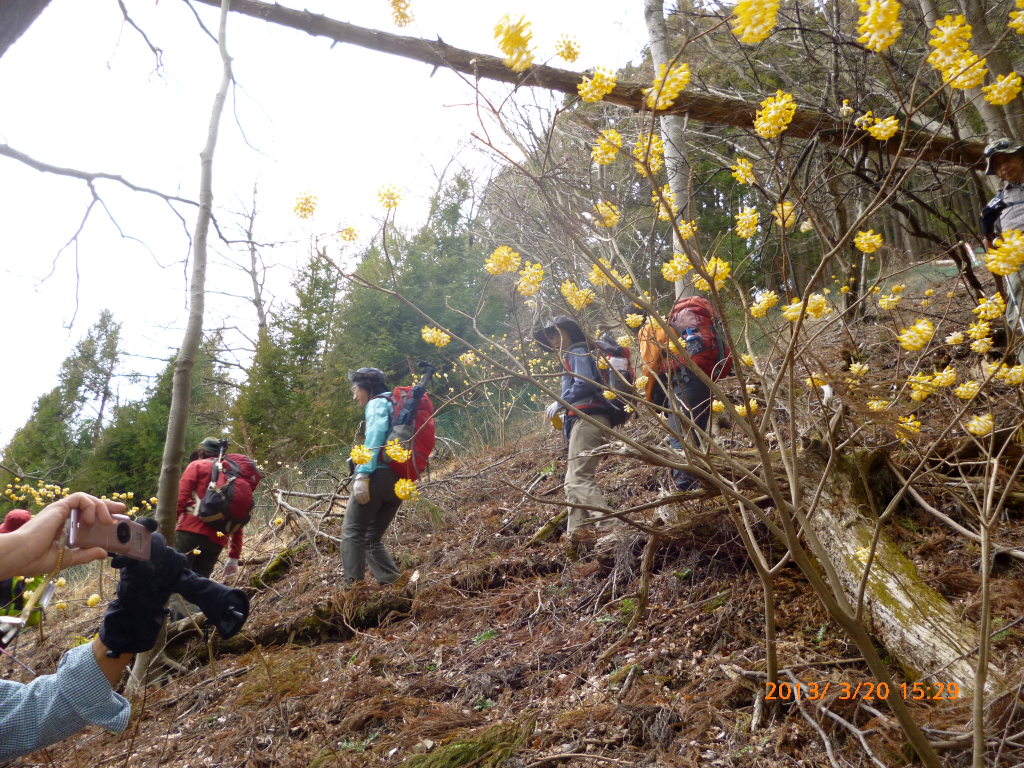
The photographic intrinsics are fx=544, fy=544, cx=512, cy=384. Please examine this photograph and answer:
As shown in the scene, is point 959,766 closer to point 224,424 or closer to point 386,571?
point 386,571

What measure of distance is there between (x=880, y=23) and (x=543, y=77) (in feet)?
9.49

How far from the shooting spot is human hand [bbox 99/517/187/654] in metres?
1.45

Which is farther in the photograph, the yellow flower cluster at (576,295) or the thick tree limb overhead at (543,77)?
the thick tree limb overhead at (543,77)

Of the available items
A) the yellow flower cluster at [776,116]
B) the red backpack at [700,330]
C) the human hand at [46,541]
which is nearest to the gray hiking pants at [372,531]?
the red backpack at [700,330]

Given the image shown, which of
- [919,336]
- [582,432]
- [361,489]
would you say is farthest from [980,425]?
[361,489]

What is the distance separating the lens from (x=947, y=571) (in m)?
2.56

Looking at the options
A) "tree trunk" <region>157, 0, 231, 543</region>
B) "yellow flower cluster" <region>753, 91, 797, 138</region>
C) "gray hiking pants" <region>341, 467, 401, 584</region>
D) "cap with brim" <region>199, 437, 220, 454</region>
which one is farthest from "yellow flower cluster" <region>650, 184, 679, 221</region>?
"cap with brim" <region>199, 437, 220, 454</region>

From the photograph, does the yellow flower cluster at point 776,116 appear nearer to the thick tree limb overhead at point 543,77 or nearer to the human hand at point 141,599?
the thick tree limb overhead at point 543,77

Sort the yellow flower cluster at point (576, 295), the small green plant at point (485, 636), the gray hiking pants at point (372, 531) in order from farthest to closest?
the gray hiking pants at point (372, 531) → the small green plant at point (485, 636) → the yellow flower cluster at point (576, 295)

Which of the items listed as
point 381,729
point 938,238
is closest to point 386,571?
point 381,729

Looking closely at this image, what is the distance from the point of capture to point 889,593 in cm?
229

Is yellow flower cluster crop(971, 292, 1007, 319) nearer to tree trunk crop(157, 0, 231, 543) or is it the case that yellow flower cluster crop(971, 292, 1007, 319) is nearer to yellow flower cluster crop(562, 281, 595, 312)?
yellow flower cluster crop(562, 281, 595, 312)

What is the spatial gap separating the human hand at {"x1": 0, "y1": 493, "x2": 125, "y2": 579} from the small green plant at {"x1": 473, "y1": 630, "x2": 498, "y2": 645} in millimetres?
2557

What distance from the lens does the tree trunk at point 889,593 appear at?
1.99 m
